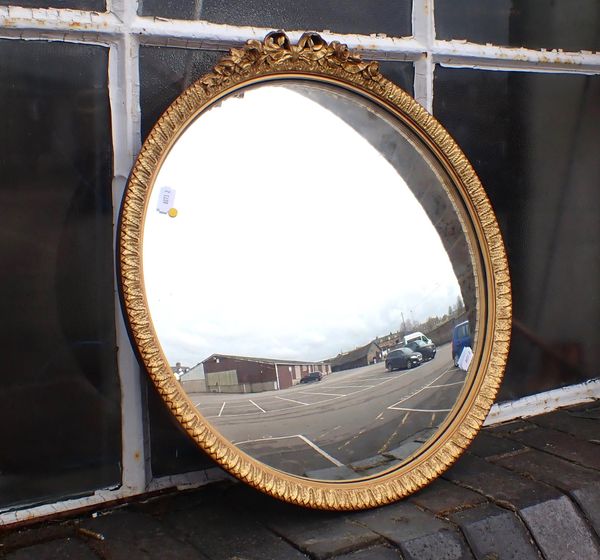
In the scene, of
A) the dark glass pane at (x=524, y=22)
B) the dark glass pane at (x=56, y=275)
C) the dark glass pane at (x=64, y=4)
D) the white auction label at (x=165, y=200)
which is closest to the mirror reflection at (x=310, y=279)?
the white auction label at (x=165, y=200)

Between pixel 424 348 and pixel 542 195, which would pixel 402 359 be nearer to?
pixel 424 348

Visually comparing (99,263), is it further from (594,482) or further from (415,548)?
(594,482)

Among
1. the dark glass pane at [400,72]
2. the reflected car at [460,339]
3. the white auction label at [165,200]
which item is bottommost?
the reflected car at [460,339]

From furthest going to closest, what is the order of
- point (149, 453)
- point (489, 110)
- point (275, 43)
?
point (489, 110)
point (149, 453)
point (275, 43)

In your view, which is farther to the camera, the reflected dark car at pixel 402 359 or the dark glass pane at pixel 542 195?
the dark glass pane at pixel 542 195

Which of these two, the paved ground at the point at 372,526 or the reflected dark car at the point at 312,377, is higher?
the reflected dark car at the point at 312,377

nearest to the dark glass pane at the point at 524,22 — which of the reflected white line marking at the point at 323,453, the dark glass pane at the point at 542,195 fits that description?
the dark glass pane at the point at 542,195

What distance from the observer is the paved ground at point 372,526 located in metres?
1.43

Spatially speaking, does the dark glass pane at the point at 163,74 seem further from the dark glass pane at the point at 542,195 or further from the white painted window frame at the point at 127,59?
the dark glass pane at the point at 542,195

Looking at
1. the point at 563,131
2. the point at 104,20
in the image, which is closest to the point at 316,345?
the point at 104,20

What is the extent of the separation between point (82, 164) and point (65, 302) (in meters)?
0.31

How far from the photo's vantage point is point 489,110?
2.13m

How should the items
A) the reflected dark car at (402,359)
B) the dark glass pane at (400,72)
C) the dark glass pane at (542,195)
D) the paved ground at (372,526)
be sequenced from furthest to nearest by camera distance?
the dark glass pane at (542,195) < the dark glass pane at (400,72) < the reflected dark car at (402,359) < the paved ground at (372,526)

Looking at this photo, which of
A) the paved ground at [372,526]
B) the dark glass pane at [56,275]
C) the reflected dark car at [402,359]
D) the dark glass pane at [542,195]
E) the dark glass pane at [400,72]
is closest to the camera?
the paved ground at [372,526]
